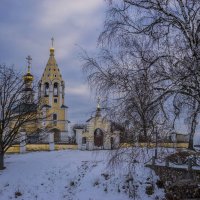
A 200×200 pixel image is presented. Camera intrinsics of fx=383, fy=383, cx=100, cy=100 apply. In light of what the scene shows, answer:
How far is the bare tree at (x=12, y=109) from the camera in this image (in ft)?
89.2

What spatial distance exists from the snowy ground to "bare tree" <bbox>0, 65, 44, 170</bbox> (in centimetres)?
211

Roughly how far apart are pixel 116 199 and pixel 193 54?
11891 millimetres

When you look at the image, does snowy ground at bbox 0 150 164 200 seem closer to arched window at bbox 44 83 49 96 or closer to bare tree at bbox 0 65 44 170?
bare tree at bbox 0 65 44 170

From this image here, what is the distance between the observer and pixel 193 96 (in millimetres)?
8820

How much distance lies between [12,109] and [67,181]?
7.93 m

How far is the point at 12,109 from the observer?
28.2 meters

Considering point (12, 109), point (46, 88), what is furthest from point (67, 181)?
point (46, 88)

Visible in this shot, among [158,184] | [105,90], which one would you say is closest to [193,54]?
[105,90]

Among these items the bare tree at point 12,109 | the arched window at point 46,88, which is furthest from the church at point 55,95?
the bare tree at point 12,109

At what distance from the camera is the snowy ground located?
65.1ft

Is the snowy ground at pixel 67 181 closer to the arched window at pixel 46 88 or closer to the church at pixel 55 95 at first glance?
the church at pixel 55 95

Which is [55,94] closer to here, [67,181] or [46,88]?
[46,88]

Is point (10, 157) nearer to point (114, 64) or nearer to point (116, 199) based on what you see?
point (116, 199)

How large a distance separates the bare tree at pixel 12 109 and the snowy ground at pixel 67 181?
6.93ft
